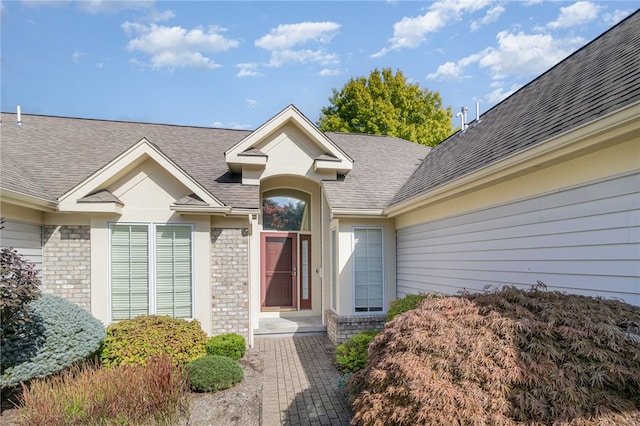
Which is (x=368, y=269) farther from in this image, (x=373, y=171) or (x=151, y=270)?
(x=151, y=270)

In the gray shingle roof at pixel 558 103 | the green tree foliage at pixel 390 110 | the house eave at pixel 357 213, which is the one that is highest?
the green tree foliage at pixel 390 110

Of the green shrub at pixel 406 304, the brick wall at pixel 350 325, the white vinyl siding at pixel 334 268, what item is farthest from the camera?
the white vinyl siding at pixel 334 268

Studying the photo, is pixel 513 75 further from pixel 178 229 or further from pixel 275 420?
pixel 275 420

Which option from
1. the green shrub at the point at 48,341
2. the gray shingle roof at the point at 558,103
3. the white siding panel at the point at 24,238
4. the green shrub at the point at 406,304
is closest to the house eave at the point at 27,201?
the white siding panel at the point at 24,238

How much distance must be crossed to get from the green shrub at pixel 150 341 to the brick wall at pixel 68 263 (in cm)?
123

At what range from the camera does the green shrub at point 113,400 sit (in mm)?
4465

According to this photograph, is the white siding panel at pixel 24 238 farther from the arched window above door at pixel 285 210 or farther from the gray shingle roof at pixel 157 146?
the arched window above door at pixel 285 210

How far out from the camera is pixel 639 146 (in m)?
3.58

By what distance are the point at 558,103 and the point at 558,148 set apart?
5.81ft

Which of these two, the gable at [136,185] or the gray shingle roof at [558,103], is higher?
the gray shingle roof at [558,103]

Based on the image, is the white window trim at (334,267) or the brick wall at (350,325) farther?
the white window trim at (334,267)

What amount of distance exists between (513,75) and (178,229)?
49.5 feet

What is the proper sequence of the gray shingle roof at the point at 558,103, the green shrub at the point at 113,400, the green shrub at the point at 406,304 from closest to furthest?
the gray shingle roof at the point at 558,103 → the green shrub at the point at 113,400 → the green shrub at the point at 406,304

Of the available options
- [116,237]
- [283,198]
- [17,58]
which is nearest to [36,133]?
[17,58]
